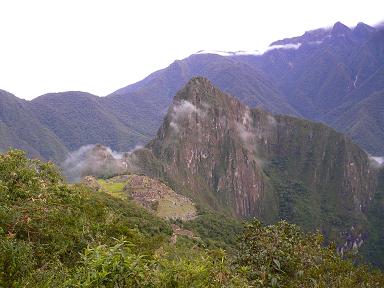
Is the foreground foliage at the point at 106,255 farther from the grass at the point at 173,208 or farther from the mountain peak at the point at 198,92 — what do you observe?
the mountain peak at the point at 198,92

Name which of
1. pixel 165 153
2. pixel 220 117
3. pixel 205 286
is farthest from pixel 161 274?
pixel 220 117

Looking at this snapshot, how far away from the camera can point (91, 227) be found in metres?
18.0

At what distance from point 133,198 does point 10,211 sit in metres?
64.0

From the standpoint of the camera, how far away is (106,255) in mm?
8000

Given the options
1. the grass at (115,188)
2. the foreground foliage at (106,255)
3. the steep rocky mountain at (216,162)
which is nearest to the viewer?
the foreground foliage at (106,255)

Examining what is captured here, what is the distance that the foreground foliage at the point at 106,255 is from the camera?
8.27 meters

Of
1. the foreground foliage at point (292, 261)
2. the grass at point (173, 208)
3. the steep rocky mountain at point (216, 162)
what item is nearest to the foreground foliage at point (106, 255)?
the foreground foliage at point (292, 261)

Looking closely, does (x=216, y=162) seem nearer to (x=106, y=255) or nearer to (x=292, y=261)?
(x=292, y=261)

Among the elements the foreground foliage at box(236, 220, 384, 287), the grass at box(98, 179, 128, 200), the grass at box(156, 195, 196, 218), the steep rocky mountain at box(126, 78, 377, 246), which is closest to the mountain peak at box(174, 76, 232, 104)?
the steep rocky mountain at box(126, 78, 377, 246)

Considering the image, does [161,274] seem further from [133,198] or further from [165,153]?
[165,153]

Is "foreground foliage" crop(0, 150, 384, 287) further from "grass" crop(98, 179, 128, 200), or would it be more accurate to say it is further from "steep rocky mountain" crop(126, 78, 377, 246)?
"steep rocky mountain" crop(126, 78, 377, 246)

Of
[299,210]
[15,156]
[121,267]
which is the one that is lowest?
[299,210]

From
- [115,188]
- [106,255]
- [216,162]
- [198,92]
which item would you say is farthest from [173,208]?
[216,162]

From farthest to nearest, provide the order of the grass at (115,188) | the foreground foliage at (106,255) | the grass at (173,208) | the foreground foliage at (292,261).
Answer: the grass at (173,208) < the grass at (115,188) < the foreground foliage at (292,261) < the foreground foliage at (106,255)
